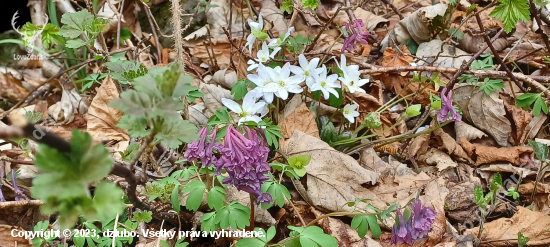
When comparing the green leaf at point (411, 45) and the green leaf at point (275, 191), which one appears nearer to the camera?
the green leaf at point (275, 191)

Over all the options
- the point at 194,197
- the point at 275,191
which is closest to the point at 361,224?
the point at 275,191

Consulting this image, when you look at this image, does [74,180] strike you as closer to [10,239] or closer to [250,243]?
[250,243]

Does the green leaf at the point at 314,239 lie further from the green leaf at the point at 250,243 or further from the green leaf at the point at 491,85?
the green leaf at the point at 491,85

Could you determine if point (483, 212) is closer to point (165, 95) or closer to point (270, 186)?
point (270, 186)

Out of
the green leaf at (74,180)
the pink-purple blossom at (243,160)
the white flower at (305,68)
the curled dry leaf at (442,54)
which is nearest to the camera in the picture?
the green leaf at (74,180)

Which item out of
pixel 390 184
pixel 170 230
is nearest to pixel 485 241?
pixel 390 184

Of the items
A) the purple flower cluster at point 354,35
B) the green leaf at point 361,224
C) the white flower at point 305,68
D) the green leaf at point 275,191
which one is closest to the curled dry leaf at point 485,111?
the purple flower cluster at point 354,35
